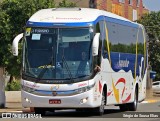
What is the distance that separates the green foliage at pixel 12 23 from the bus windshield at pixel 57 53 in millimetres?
12375

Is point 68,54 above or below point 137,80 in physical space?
above

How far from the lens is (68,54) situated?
1989 centimetres

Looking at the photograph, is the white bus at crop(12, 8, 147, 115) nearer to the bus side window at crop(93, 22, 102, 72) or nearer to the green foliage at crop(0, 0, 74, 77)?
the bus side window at crop(93, 22, 102, 72)

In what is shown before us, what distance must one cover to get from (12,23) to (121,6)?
1898 inches

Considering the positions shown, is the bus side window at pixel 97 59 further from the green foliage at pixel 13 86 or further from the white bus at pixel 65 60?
the green foliage at pixel 13 86

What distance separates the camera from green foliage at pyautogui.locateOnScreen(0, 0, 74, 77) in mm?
32750

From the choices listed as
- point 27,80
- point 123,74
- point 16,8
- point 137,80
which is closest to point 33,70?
point 27,80

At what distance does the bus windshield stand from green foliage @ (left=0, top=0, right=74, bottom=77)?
1238 cm

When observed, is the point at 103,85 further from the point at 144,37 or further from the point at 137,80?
the point at 144,37

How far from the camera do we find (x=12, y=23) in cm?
3316

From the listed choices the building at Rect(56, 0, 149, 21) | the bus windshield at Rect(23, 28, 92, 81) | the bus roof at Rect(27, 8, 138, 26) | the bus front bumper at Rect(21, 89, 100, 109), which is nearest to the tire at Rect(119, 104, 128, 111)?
the bus roof at Rect(27, 8, 138, 26)

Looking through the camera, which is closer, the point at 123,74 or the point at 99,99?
the point at 99,99

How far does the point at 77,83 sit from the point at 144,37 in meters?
9.70

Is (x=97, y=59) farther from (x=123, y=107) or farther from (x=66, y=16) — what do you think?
(x=123, y=107)
